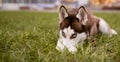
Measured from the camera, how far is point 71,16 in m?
4.60

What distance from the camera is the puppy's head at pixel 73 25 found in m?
4.41

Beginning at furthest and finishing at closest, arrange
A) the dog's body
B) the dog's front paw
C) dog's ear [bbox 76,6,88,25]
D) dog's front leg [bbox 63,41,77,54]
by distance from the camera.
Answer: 1. dog's ear [bbox 76,6,88,25]
2. the dog's body
3. dog's front leg [bbox 63,41,77,54]
4. the dog's front paw

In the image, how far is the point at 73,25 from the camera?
4.45 m

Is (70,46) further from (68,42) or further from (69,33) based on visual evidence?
(69,33)

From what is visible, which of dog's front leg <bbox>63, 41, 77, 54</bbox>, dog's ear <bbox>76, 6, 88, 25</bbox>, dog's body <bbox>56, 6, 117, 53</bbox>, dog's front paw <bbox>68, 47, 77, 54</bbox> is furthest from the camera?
dog's ear <bbox>76, 6, 88, 25</bbox>

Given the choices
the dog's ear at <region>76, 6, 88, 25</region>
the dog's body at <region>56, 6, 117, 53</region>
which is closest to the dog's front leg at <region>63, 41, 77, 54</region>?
the dog's body at <region>56, 6, 117, 53</region>

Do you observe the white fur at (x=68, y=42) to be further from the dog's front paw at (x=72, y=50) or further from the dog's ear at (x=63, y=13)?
the dog's ear at (x=63, y=13)

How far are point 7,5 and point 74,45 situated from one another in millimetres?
27348

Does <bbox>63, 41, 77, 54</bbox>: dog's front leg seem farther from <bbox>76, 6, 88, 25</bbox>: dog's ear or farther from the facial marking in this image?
<bbox>76, 6, 88, 25</bbox>: dog's ear

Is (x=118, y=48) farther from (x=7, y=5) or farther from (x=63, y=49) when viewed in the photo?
(x=7, y=5)

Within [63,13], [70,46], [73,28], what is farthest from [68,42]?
[63,13]

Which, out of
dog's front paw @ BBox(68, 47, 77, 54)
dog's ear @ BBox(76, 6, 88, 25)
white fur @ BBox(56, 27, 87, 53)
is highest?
dog's ear @ BBox(76, 6, 88, 25)

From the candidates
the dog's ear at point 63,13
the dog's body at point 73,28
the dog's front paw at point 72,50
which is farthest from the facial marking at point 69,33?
the dog's ear at point 63,13

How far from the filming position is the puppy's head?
14.5 feet
